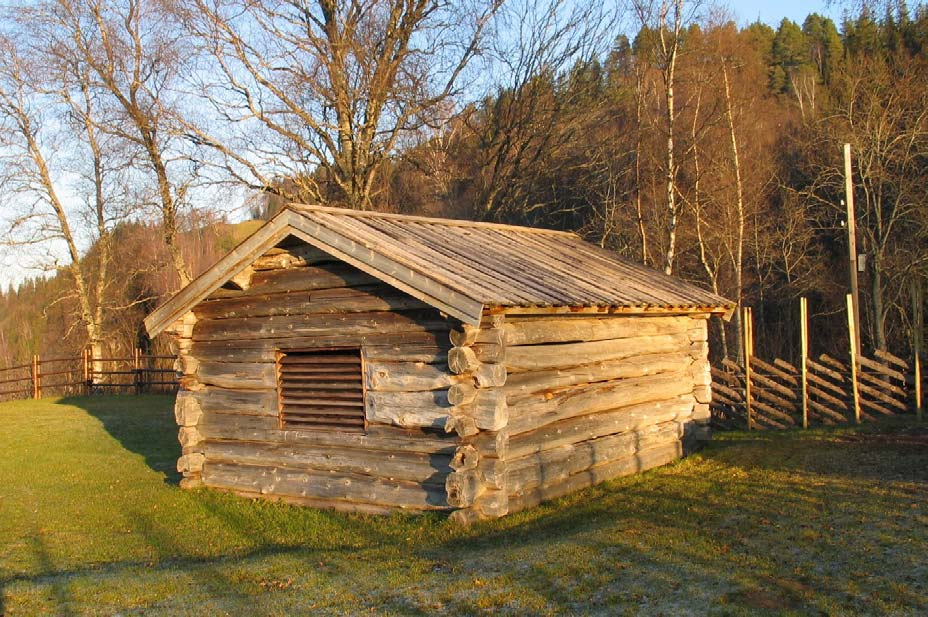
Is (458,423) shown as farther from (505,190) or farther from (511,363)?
(505,190)

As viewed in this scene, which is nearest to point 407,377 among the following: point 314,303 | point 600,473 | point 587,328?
point 314,303

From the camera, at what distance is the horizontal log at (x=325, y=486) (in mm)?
10281

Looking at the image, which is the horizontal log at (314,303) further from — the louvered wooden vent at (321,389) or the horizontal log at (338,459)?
the horizontal log at (338,459)

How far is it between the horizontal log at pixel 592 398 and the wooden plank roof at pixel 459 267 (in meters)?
1.15

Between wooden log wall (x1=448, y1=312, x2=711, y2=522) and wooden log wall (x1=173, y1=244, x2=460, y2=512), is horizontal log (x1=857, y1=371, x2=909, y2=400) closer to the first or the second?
wooden log wall (x1=448, y1=312, x2=711, y2=522)

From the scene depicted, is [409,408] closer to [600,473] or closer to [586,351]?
[586,351]

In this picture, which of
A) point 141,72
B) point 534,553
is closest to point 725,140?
point 141,72

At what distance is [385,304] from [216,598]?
415cm

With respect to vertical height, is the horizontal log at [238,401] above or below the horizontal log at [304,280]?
below

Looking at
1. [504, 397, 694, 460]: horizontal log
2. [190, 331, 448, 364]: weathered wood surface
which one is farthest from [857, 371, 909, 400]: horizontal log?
[190, 331, 448, 364]: weathered wood surface

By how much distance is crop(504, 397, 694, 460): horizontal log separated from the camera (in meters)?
10.3

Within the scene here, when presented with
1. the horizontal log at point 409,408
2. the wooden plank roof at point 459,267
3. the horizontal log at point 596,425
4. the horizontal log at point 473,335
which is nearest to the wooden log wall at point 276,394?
the horizontal log at point 409,408

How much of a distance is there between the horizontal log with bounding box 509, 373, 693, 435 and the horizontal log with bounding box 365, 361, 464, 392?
88 centimetres

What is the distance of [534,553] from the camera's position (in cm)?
815
